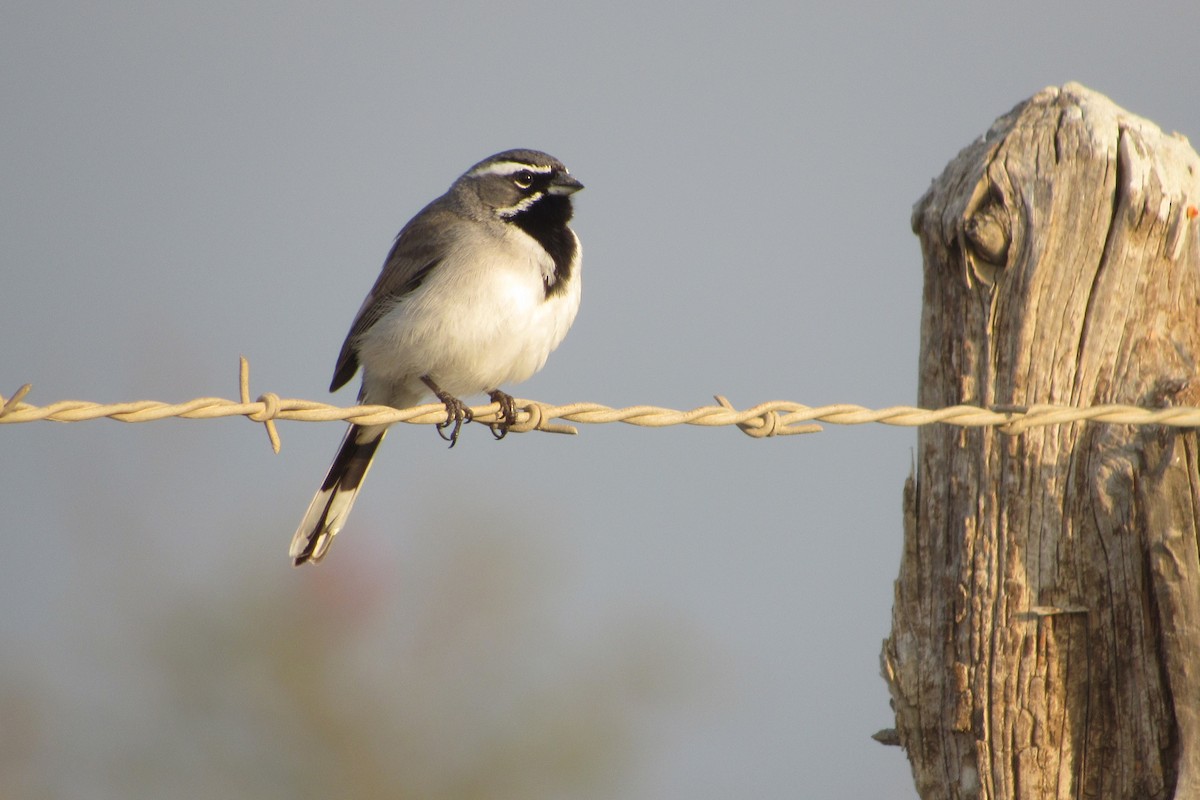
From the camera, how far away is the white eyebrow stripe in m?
6.27

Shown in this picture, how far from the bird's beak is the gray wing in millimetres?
541

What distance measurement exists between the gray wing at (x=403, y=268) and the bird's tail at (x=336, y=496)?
0.60 m

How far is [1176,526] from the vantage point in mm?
3086

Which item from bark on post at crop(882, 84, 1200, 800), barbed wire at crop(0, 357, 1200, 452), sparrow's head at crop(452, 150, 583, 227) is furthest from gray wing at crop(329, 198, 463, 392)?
bark on post at crop(882, 84, 1200, 800)

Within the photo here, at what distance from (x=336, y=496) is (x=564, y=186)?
2.02 m

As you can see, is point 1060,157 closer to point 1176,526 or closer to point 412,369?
point 1176,526

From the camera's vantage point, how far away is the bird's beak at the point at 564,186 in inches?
244

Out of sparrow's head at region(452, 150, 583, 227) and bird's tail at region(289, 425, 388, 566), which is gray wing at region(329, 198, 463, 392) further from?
bird's tail at region(289, 425, 388, 566)

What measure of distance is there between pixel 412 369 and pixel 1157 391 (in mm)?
3592

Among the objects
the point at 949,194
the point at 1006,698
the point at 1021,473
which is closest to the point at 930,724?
the point at 1006,698

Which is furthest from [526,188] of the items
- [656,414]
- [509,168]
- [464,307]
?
[656,414]

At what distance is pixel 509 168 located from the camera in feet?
20.8

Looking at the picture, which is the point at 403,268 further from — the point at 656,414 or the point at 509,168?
the point at 656,414

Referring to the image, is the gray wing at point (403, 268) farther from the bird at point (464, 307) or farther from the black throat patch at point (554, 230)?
the black throat patch at point (554, 230)
